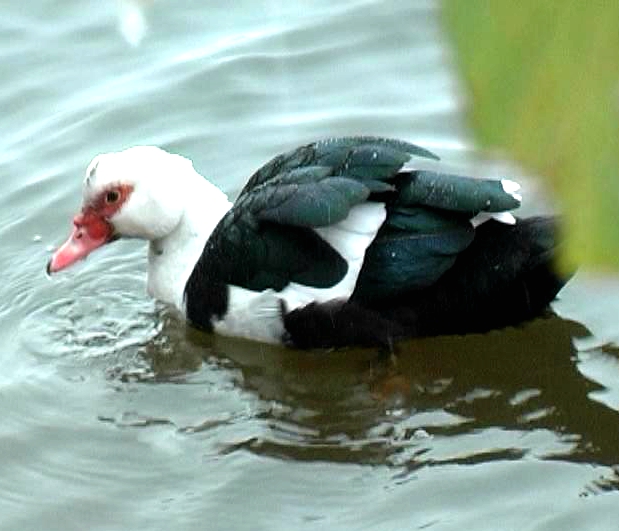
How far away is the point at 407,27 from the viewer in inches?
306

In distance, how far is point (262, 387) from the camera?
5.62 metres

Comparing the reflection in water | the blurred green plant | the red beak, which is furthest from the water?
the blurred green plant

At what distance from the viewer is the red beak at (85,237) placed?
237 inches

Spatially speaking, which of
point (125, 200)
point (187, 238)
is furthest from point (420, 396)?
point (125, 200)

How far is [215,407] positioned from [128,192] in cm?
106

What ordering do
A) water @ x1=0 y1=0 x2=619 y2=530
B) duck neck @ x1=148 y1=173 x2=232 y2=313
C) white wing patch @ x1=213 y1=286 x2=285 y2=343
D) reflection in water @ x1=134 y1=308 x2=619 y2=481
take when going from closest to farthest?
water @ x1=0 y1=0 x2=619 y2=530, reflection in water @ x1=134 y1=308 x2=619 y2=481, white wing patch @ x1=213 y1=286 x2=285 y2=343, duck neck @ x1=148 y1=173 x2=232 y2=313

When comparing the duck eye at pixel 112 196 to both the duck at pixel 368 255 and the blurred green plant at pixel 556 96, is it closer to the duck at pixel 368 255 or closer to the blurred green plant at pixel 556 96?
the duck at pixel 368 255

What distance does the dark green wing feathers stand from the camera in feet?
17.1

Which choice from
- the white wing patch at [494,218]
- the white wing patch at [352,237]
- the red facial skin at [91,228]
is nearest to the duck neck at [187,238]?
the red facial skin at [91,228]

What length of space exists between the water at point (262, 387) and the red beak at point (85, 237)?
0.26 m

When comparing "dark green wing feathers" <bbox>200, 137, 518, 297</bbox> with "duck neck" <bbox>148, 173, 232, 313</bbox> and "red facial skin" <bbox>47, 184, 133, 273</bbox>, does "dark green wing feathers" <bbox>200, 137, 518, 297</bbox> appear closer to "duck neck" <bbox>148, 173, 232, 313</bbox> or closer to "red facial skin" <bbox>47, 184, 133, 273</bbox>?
"duck neck" <bbox>148, 173, 232, 313</bbox>

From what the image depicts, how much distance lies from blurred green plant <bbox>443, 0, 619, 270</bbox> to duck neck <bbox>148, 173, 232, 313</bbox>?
5707mm

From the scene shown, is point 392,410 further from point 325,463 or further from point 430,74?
point 430,74

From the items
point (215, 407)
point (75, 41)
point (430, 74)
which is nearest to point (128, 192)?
point (215, 407)
